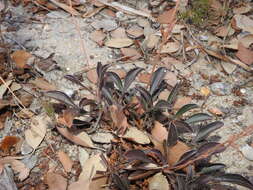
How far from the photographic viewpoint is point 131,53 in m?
2.03

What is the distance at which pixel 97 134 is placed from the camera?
1.64 meters

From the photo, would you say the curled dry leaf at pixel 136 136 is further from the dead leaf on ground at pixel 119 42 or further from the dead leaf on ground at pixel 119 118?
the dead leaf on ground at pixel 119 42

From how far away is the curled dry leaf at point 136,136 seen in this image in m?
1.56

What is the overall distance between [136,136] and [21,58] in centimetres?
78

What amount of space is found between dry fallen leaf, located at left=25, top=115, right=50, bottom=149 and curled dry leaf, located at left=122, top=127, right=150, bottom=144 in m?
0.38

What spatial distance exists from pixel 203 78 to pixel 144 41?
414 mm

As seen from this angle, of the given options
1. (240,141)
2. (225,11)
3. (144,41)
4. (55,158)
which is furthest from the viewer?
(225,11)

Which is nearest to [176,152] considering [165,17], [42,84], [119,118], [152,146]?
[152,146]

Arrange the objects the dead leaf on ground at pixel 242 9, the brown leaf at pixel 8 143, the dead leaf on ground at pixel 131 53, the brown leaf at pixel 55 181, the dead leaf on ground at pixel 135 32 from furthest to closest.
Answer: the dead leaf on ground at pixel 242 9, the dead leaf on ground at pixel 135 32, the dead leaf on ground at pixel 131 53, the brown leaf at pixel 8 143, the brown leaf at pixel 55 181

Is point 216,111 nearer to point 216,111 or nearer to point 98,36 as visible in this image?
point 216,111

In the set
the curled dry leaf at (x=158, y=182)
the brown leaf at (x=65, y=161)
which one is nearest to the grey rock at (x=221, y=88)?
the curled dry leaf at (x=158, y=182)

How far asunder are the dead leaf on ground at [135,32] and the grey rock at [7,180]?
3.50 feet

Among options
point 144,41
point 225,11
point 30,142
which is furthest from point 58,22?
point 225,11

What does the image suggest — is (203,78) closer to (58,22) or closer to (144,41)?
(144,41)
